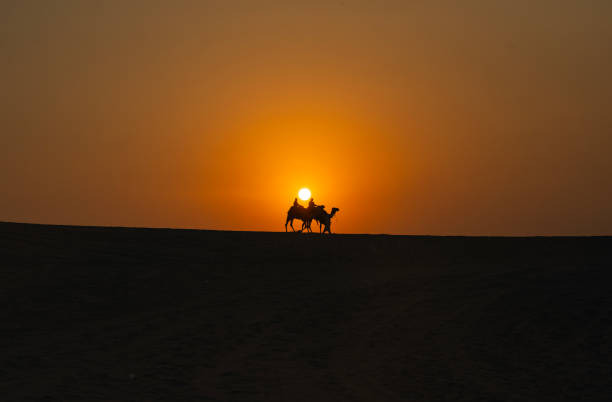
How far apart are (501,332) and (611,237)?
85.5 feet

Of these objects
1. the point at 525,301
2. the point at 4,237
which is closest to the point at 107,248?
the point at 4,237

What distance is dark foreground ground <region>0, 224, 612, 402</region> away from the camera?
38.2 feet

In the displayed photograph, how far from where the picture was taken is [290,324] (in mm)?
16609

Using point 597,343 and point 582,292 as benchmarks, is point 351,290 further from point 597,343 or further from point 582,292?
point 597,343

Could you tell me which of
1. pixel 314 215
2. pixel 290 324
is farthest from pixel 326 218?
pixel 290 324

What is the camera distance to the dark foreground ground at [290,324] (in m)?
11.6

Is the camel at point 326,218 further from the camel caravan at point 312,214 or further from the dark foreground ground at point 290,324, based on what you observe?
the dark foreground ground at point 290,324

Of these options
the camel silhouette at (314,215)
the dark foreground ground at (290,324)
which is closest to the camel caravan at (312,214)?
the camel silhouette at (314,215)

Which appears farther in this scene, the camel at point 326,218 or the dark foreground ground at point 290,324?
the camel at point 326,218

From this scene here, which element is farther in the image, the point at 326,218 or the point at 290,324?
the point at 326,218

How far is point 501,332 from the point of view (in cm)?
1639

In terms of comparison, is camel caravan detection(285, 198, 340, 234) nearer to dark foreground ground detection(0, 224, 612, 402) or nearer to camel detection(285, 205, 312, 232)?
camel detection(285, 205, 312, 232)

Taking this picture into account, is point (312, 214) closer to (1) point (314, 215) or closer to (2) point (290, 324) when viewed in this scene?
(1) point (314, 215)

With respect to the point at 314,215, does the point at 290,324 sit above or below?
below
